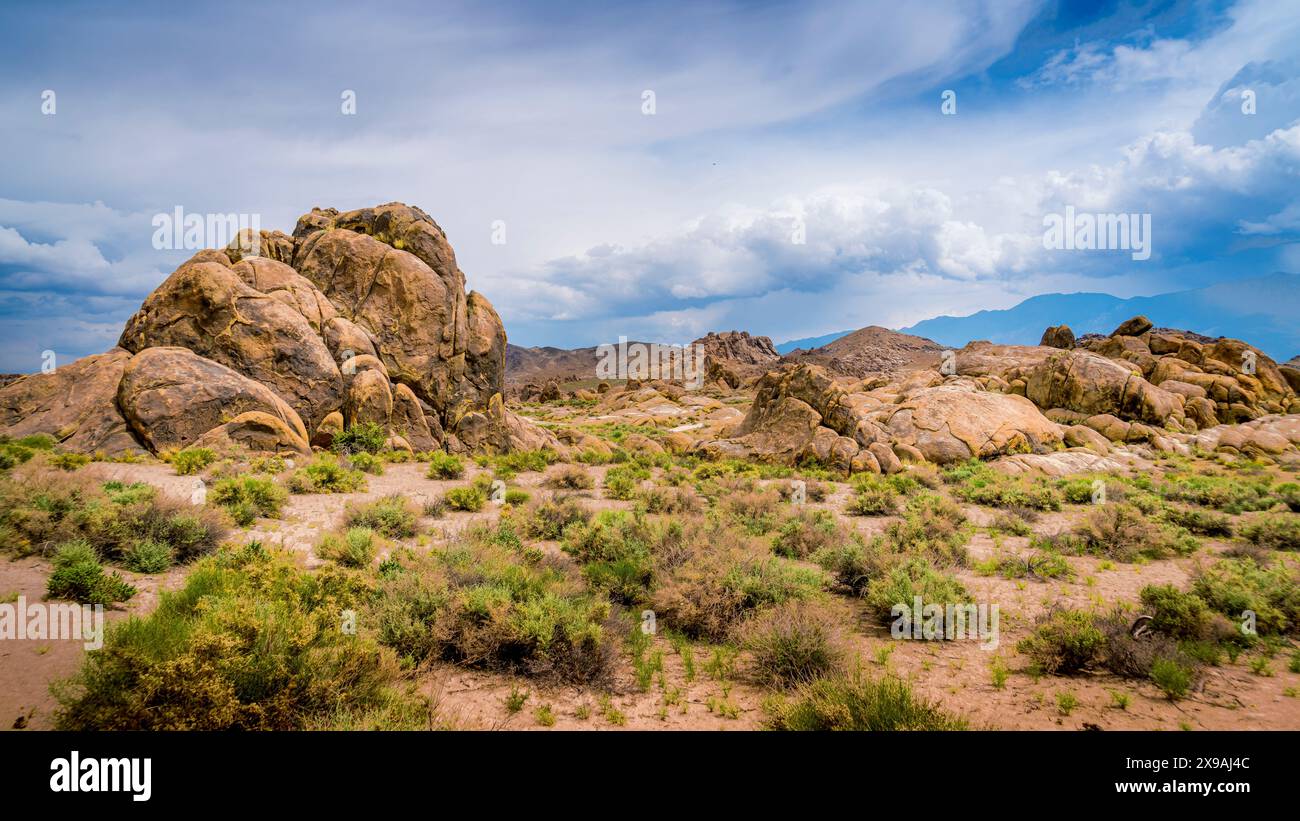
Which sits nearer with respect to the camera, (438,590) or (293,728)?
(293,728)

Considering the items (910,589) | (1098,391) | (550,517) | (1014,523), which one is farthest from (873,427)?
(1098,391)

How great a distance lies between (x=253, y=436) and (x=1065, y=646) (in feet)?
68.4

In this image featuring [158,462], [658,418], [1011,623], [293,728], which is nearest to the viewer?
[293,728]

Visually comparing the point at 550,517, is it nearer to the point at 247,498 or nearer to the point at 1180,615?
the point at 247,498

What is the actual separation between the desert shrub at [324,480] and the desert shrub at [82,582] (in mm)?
6671

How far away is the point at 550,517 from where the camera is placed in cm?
1310

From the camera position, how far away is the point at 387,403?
Result: 22359mm

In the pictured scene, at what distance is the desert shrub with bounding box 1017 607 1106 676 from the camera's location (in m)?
6.55

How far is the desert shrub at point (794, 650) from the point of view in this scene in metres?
6.32

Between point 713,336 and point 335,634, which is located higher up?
point 713,336
